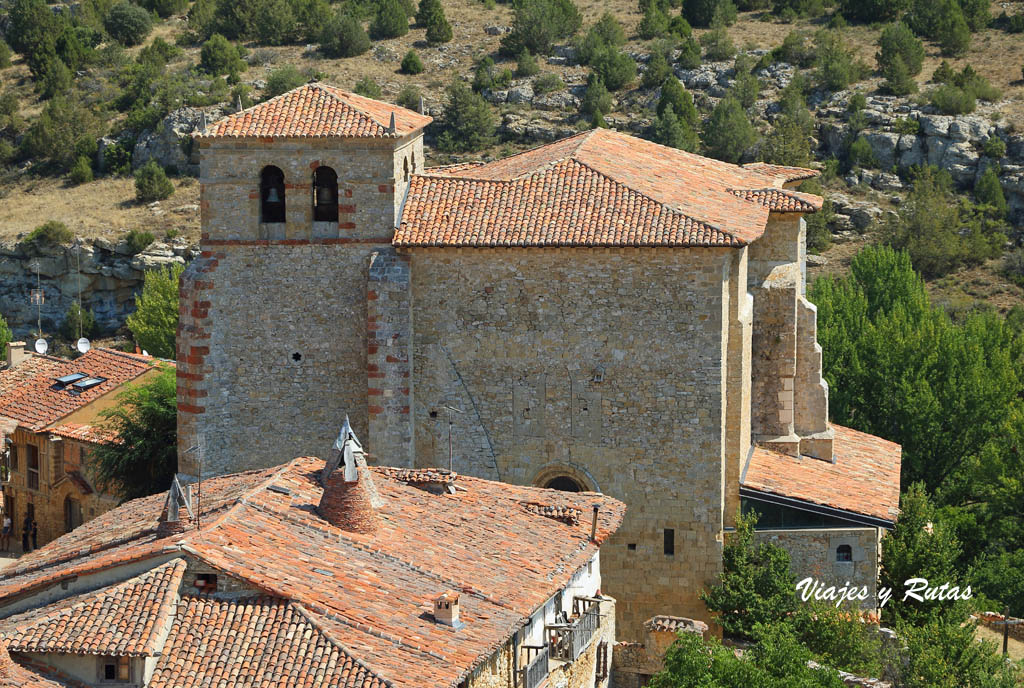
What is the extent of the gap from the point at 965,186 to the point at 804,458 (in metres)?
40.1

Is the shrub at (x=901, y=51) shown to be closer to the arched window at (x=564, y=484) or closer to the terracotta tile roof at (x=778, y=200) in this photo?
the terracotta tile roof at (x=778, y=200)

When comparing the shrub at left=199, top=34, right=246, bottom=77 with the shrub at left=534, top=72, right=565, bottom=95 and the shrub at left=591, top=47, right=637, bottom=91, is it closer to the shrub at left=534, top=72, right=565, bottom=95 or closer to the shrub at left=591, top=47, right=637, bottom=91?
the shrub at left=534, top=72, right=565, bottom=95

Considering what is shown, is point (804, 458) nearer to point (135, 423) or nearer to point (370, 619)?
point (135, 423)

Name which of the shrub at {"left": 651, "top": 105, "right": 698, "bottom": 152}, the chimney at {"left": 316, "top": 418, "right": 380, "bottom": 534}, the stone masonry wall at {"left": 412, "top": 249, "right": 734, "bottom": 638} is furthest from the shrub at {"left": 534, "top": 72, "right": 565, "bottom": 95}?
the chimney at {"left": 316, "top": 418, "right": 380, "bottom": 534}

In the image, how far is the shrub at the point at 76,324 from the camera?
2896 inches

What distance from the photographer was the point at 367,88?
83.6 meters

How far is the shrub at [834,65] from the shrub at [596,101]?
9.90 m

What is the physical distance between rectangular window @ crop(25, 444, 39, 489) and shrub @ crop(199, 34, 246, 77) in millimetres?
41924

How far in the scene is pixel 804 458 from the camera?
41.7 metres

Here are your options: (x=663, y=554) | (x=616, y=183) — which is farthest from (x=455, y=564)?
(x=616, y=183)

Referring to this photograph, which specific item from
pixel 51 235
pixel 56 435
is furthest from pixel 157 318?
pixel 56 435

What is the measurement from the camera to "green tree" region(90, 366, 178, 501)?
42.5 m

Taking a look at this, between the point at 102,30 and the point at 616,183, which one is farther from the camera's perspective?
the point at 102,30

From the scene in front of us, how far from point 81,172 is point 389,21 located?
17.6m
